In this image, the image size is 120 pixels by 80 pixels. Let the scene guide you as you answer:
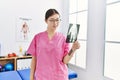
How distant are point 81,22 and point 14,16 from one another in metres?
1.54

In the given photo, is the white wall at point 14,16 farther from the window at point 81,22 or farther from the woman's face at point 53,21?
the woman's face at point 53,21

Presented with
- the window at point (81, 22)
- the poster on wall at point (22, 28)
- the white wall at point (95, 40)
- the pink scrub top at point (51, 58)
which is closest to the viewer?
the pink scrub top at point (51, 58)

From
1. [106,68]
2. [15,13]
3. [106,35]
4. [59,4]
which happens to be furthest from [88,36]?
[15,13]

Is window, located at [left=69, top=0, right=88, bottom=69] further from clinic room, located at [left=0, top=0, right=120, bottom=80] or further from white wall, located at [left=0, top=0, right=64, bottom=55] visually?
white wall, located at [left=0, top=0, right=64, bottom=55]

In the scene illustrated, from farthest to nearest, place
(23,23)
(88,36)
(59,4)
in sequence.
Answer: (59,4)
(23,23)
(88,36)

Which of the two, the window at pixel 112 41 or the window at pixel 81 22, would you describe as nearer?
the window at pixel 112 41

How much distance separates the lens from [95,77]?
2.66 metres

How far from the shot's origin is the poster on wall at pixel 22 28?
3.35 metres

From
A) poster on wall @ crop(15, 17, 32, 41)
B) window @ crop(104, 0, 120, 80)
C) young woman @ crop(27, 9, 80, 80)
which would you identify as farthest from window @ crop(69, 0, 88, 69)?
young woman @ crop(27, 9, 80, 80)

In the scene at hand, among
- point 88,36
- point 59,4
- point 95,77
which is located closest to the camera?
point 95,77

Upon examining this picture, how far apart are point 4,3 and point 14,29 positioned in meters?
0.61

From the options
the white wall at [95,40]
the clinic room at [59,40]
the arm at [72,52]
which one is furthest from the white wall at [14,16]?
the arm at [72,52]

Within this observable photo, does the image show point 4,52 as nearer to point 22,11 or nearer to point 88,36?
point 22,11

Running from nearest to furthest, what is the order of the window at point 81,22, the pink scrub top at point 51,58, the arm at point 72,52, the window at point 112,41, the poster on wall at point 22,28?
the arm at point 72,52 → the pink scrub top at point 51,58 → the window at point 112,41 → the window at point 81,22 → the poster on wall at point 22,28
